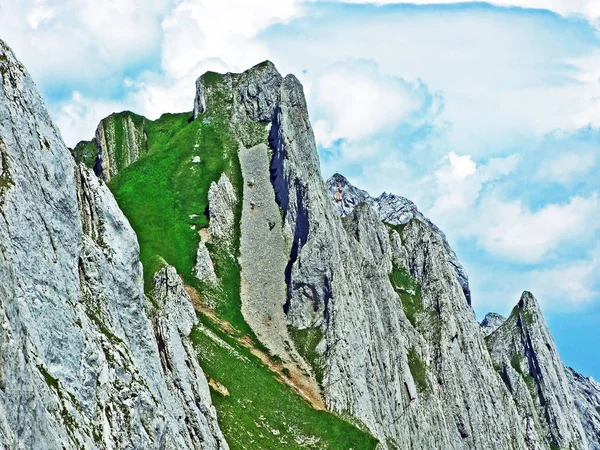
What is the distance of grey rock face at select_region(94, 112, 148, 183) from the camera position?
15350 centimetres

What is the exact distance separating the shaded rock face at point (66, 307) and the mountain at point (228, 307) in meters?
0.14

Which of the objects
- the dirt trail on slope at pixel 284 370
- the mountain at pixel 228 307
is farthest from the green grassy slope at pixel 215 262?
the dirt trail on slope at pixel 284 370

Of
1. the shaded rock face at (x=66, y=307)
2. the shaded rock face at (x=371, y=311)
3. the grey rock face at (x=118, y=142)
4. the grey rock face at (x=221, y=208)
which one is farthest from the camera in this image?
the grey rock face at (x=118, y=142)

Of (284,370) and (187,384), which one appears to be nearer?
(187,384)

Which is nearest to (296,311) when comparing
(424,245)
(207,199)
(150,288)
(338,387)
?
(338,387)

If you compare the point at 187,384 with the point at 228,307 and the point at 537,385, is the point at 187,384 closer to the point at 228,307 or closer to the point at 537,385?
the point at 228,307

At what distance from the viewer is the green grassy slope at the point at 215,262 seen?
3447 inches

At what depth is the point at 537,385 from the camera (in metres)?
188

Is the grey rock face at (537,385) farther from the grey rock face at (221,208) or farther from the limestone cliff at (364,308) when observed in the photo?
the grey rock face at (221,208)

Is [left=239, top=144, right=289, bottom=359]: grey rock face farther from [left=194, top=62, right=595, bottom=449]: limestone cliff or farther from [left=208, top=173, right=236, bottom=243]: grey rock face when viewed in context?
[left=208, top=173, right=236, bottom=243]: grey rock face

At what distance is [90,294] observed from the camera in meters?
52.2

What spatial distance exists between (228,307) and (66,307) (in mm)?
63494

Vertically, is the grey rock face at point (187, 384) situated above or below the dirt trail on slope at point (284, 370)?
below

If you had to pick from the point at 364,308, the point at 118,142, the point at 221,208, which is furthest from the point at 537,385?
the point at 118,142
